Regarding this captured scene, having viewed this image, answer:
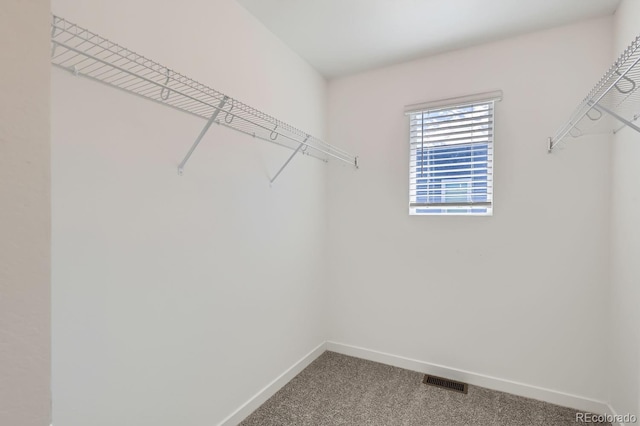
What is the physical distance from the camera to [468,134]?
2.35 metres

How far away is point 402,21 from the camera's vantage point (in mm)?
2010

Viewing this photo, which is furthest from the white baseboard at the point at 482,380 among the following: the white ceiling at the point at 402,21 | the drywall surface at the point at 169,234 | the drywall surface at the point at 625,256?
the white ceiling at the point at 402,21

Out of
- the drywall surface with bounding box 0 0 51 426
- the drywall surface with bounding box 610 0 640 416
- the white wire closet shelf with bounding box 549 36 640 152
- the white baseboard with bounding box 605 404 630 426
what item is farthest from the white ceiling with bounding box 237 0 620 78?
the white baseboard with bounding box 605 404 630 426

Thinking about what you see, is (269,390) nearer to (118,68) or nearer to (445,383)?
(445,383)

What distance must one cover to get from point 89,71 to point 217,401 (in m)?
1.70

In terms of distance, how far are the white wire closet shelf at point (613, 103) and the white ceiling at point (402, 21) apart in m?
0.68

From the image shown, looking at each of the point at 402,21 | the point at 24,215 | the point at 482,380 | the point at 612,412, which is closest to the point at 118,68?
the point at 24,215

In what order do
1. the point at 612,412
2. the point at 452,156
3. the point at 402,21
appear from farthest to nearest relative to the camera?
the point at 452,156 → the point at 402,21 → the point at 612,412

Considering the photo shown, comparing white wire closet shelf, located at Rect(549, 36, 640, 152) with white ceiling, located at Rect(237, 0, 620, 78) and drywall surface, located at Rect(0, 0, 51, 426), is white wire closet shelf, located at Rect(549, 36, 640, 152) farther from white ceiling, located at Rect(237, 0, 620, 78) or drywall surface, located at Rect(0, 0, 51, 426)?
drywall surface, located at Rect(0, 0, 51, 426)

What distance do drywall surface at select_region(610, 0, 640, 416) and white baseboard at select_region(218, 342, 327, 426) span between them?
6.45 feet

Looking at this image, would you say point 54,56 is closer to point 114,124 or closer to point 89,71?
point 89,71

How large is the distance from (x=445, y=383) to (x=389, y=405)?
0.53m

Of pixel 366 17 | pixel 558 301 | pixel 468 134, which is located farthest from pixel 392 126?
pixel 558 301

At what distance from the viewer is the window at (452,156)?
90.3 inches
